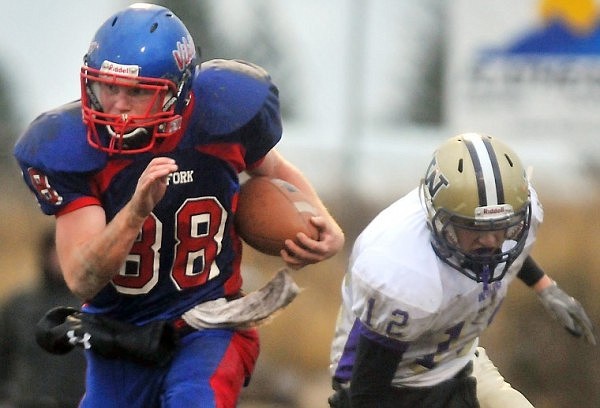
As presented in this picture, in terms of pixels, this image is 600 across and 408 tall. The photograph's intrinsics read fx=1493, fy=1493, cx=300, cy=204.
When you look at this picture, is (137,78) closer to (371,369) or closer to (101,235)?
(101,235)

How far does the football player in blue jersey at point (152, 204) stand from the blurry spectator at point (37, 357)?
176cm

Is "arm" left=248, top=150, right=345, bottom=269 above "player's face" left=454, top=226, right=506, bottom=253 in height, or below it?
below

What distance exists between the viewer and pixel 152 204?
4363 millimetres

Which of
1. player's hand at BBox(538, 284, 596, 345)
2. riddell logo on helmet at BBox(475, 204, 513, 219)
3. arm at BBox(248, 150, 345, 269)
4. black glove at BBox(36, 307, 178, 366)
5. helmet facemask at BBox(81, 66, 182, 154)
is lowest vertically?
player's hand at BBox(538, 284, 596, 345)

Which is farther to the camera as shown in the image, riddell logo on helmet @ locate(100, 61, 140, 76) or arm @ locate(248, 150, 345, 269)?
arm @ locate(248, 150, 345, 269)

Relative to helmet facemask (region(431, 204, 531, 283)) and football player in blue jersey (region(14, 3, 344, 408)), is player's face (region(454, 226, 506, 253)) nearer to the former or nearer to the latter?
helmet facemask (region(431, 204, 531, 283))

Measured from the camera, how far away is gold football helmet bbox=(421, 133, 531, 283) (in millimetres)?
4656

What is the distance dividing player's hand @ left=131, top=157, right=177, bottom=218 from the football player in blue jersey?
0.01 metres

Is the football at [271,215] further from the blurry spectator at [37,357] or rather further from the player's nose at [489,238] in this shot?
the blurry spectator at [37,357]

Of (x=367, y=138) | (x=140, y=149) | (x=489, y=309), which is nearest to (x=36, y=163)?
(x=140, y=149)

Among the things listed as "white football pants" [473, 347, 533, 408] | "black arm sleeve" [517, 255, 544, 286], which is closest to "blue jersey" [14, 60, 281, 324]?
"white football pants" [473, 347, 533, 408]

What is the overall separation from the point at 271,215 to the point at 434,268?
1.87ft

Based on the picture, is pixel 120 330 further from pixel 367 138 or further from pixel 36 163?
pixel 367 138

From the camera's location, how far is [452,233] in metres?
4.71
